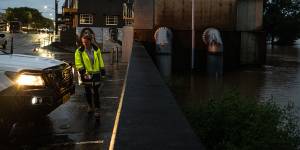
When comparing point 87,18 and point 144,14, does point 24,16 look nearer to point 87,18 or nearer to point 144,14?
point 87,18

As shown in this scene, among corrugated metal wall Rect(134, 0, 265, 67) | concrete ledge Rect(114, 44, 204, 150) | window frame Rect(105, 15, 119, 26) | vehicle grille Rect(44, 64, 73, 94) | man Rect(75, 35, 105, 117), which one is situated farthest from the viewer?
window frame Rect(105, 15, 119, 26)

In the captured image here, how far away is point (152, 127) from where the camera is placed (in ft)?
14.2

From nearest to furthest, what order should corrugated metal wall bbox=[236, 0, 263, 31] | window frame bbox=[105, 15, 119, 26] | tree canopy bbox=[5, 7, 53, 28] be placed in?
1. corrugated metal wall bbox=[236, 0, 263, 31]
2. window frame bbox=[105, 15, 119, 26]
3. tree canopy bbox=[5, 7, 53, 28]

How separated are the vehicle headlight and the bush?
A: 244 cm

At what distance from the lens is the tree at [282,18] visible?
73062mm

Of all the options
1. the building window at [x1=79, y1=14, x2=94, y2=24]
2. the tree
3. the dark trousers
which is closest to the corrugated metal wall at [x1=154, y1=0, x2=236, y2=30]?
the dark trousers

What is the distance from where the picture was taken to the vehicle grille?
24.4ft

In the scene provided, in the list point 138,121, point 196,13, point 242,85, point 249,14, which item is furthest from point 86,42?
point 249,14

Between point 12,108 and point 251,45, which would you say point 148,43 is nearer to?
point 251,45

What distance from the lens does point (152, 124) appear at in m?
4.47

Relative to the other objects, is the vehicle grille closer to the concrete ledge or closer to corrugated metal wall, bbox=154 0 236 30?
the concrete ledge

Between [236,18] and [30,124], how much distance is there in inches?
822

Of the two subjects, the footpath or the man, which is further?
the man

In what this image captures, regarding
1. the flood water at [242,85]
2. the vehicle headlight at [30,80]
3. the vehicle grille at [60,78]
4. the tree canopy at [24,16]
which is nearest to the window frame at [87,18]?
the flood water at [242,85]
